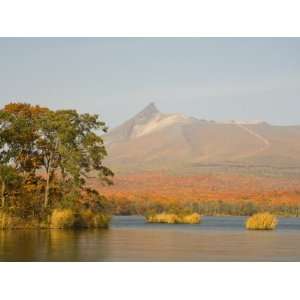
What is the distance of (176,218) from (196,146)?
771cm

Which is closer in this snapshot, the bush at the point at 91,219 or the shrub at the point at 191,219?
the bush at the point at 91,219

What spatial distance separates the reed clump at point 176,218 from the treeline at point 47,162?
670 centimetres

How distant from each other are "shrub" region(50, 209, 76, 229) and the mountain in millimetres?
11543

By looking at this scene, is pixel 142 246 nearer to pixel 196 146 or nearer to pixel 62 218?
pixel 62 218

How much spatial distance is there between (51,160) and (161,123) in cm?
1389

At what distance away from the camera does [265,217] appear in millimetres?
26891

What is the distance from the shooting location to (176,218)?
32.5 m

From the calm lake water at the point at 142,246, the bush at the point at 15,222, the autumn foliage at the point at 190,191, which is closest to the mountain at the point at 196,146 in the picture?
the autumn foliage at the point at 190,191

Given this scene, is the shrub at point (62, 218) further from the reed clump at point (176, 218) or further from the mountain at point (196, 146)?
the mountain at point (196, 146)

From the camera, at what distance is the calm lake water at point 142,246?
16.0m

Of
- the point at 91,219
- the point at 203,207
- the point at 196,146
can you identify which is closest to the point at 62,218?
the point at 91,219

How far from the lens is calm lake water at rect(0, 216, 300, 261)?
52.5 feet

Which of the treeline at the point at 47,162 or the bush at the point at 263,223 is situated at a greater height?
the treeline at the point at 47,162
